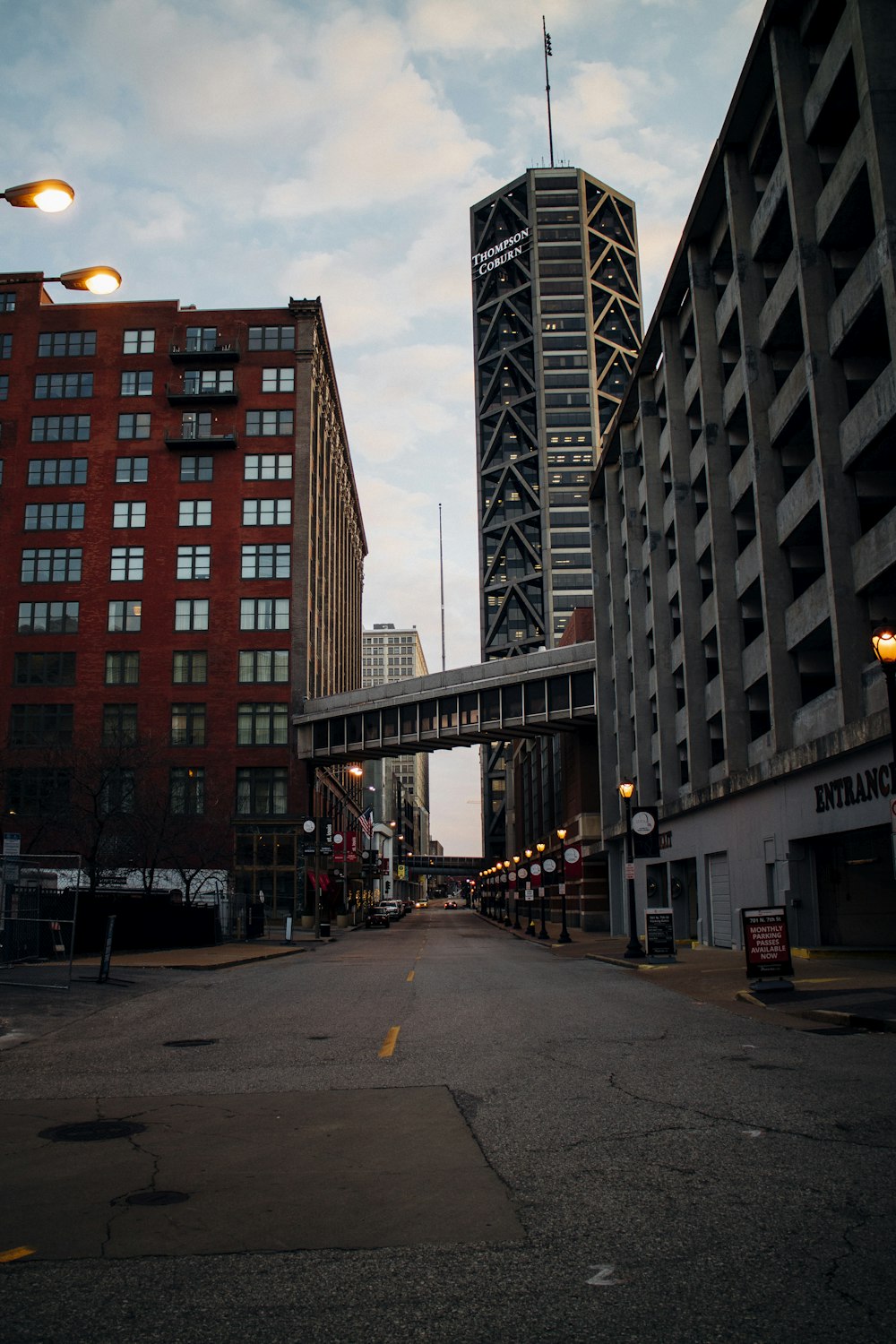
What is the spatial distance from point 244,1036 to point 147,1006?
4.86m

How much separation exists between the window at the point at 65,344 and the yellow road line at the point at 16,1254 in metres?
81.4

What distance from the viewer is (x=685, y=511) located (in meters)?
40.1

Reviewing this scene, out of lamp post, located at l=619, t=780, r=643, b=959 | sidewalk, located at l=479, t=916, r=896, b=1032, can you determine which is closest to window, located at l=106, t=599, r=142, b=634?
sidewalk, located at l=479, t=916, r=896, b=1032

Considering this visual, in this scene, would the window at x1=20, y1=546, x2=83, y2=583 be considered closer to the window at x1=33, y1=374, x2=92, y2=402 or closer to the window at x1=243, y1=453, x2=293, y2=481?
the window at x1=33, y1=374, x2=92, y2=402

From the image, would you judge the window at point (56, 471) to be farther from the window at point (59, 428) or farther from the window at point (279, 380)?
the window at point (279, 380)

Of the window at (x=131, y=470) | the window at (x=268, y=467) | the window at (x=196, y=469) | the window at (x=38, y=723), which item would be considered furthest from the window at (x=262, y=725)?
the window at (x=131, y=470)

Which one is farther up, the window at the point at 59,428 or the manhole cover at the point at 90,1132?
the window at the point at 59,428

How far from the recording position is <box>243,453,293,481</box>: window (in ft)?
251

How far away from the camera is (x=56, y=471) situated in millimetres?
76750

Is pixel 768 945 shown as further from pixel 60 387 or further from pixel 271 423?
pixel 60 387

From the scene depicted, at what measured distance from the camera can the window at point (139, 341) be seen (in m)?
Result: 78.2

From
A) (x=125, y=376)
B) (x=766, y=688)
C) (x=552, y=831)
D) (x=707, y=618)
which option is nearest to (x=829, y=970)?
(x=766, y=688)

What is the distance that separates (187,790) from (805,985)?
190ft

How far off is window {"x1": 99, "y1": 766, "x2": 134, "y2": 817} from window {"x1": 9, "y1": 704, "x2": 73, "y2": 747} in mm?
7401
